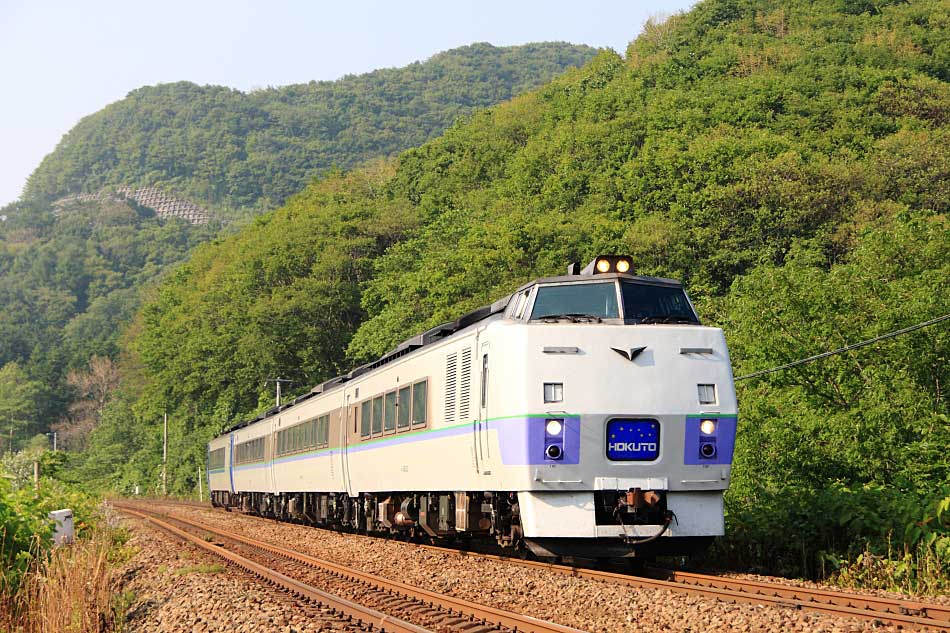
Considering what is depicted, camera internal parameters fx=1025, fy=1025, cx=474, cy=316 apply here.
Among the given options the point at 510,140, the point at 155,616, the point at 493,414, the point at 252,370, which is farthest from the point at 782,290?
the point at 510,140

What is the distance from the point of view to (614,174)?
2388 inches

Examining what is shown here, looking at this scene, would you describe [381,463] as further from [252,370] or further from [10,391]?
[10,391]

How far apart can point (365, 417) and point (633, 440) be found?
867 cm

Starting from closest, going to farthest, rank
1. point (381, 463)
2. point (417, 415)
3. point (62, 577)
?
point (62, 577)
point (417, 415)
point (381, 463)

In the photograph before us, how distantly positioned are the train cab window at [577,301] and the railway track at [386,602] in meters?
3.69

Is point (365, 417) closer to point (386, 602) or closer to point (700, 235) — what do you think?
point (386, 602)

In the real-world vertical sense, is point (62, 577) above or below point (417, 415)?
below

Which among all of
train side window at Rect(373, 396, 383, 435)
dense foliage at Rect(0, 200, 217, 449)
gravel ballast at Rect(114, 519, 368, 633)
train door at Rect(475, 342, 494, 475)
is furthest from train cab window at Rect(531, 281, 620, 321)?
dense foliage at Rect(0, 200, 217, 449)

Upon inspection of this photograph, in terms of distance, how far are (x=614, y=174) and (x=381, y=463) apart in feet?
148

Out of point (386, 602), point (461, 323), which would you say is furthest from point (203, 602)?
point (461, 323)

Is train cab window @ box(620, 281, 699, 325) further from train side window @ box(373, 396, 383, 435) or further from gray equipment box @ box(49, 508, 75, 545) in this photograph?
gray equipment box @ box(49, 508, 75, 545)

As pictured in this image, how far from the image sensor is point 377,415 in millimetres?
18516

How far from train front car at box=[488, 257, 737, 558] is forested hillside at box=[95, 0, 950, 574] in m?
4.44

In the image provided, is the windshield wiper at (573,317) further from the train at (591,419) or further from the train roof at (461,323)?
the train roof at (461,323)
